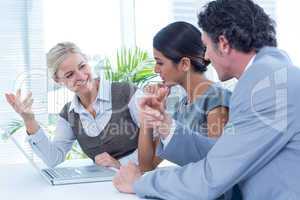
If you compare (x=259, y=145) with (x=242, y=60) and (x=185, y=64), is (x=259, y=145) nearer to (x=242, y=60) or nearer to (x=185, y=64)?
(x=242, y=60)

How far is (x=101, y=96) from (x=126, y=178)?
2.54ft

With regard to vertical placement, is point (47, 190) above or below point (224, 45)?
below

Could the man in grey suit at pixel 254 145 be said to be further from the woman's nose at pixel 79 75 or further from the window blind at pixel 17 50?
the window blind at pixel 17 50

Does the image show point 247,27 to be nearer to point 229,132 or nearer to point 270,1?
point 229,132

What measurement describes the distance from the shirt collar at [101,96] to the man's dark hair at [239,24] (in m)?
0.84

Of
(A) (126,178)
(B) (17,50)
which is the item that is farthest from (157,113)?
(B) (17,50)

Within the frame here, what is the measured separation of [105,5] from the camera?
11.7ft

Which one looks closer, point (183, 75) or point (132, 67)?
point (183, 75)

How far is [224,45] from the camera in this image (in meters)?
1.25

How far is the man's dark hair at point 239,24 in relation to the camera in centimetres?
123

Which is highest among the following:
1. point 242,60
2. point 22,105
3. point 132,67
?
point 242,60

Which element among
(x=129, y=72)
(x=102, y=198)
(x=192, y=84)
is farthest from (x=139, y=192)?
(x=129, y=72)

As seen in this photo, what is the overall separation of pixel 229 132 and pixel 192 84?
0.66 metres

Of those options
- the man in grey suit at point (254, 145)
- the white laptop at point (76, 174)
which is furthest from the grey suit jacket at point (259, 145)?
the white laptop at point (76, 174)
